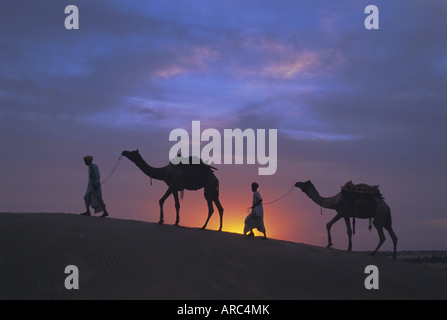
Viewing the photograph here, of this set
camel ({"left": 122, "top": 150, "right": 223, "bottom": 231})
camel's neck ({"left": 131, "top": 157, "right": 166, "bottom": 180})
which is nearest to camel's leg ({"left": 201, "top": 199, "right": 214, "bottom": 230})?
camel ({"left": 122, "top": 150, "right": 223, "bottom": 231})

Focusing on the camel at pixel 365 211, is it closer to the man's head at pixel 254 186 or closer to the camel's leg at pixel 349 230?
the camel's leg at pixel 349 230

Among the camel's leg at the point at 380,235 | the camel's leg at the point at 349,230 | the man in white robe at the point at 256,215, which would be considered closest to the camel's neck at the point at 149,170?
the man in white robe at the point at 256,215

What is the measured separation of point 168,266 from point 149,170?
5917 mm

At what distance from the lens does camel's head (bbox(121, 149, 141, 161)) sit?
2068 cm

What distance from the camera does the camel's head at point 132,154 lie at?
20.7 metres

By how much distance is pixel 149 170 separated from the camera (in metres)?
20.7

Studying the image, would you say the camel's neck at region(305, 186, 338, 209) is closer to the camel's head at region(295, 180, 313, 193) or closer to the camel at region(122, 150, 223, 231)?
the camel's head at region(295, 180, 313, 193)

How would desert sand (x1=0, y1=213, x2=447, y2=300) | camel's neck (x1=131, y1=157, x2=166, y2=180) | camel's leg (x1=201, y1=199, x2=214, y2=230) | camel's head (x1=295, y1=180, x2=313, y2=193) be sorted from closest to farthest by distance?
1. desert sand (x1=0, y1=213, x2=447, y2=300)
2. camel's leg (x1=201, y1=199, x2=214, y2=230)
3. camel's neck (x1=131, y1=157, x2=166, y2=180)
4. camel's head (x1=295, y1=180, x2=313, y2=193)

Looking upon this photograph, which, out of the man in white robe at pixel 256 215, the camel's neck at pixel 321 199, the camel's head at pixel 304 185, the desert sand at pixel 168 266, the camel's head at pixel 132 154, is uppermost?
the camel's head at pixel 132 154

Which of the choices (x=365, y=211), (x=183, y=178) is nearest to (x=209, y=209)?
(x=183, y=178)

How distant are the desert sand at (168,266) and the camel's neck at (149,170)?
2077 millimetres

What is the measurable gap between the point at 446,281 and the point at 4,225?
49.0 feet

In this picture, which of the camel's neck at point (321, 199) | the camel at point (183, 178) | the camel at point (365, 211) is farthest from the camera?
the camel's neck at point (321, 199)

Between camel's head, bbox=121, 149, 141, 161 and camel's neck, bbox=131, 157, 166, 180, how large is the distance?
11cm
